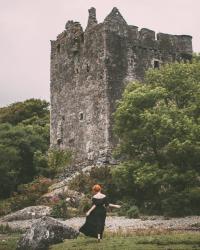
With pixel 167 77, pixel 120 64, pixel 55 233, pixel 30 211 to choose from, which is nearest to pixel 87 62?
pixel 120 64

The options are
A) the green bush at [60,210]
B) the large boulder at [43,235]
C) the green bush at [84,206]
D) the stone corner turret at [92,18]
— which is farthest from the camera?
the stone corner turret at [92,18]

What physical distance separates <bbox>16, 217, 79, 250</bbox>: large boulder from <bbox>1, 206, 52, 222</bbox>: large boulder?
570 inches

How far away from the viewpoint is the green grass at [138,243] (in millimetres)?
17906

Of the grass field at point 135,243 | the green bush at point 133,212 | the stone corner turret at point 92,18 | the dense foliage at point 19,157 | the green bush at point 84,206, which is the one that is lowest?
the grass field at point 135,243

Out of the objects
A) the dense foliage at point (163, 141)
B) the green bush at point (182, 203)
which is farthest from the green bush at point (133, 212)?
the green bush at point (182, 203)

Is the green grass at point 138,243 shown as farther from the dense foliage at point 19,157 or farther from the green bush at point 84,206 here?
the dense foliage at point 19,157

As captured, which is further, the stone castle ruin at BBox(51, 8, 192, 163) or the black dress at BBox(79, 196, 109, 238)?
the stone castle ruin at BBox(51, 8, 192, 163)

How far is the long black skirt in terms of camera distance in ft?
64.3

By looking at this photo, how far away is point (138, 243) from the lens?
18938 millimetres

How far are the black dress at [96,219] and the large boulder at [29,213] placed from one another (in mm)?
15549

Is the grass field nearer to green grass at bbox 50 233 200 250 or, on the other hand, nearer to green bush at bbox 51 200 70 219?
green grass at bbox 50 233 200 250

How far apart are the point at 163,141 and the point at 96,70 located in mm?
13918

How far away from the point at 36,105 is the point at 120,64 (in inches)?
1121

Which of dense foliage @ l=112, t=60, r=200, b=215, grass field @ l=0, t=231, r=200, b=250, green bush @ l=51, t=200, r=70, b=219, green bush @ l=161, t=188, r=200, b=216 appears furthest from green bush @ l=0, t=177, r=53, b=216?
grass field @ l=0, t=231, r=200, b=250
